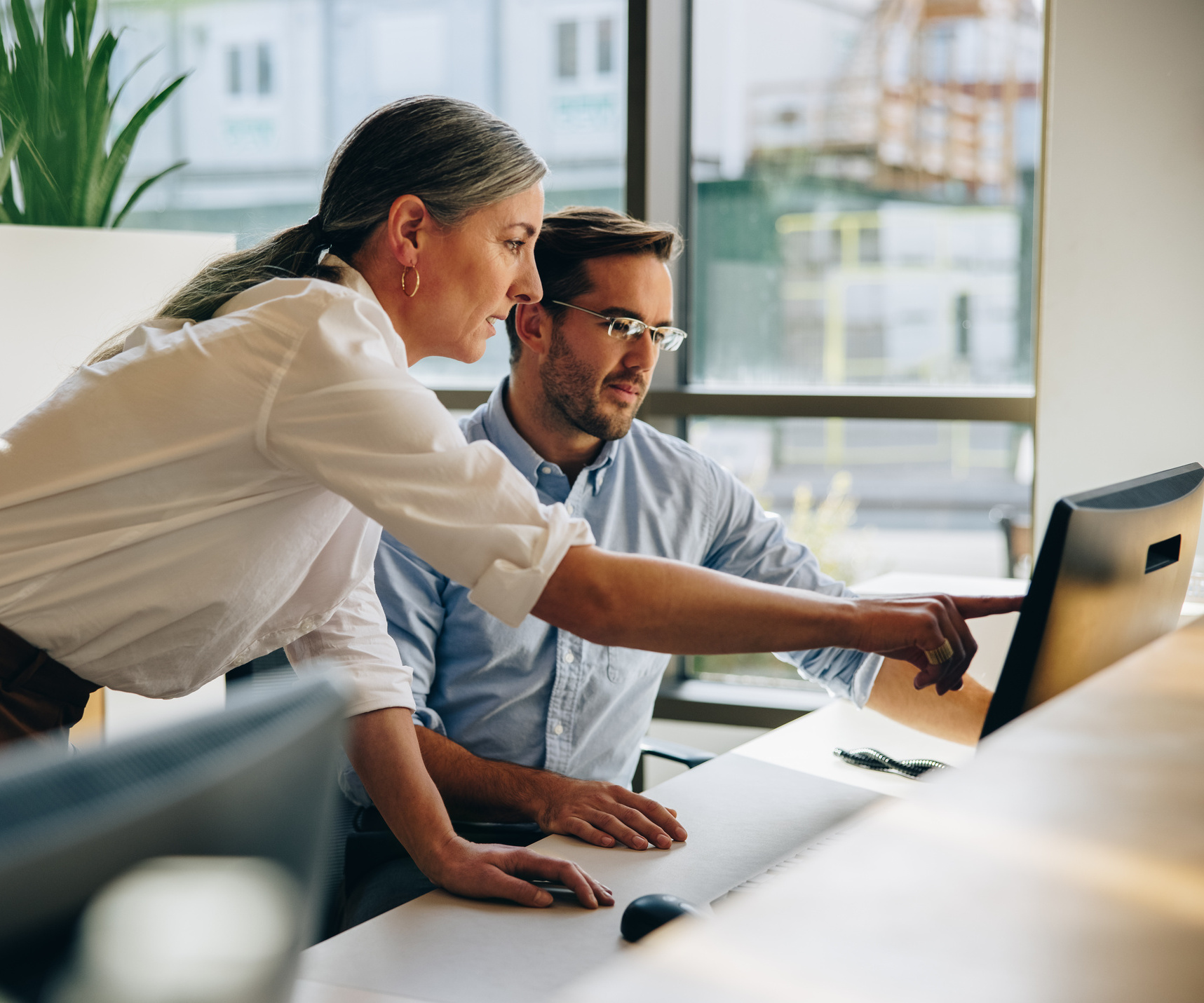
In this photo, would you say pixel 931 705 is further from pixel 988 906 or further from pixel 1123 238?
pixel 988 906

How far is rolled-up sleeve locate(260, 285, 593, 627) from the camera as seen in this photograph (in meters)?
0.99

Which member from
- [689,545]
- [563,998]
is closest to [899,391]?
[689,545]

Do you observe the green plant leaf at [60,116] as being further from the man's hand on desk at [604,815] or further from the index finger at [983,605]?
the index finger at [983,605]

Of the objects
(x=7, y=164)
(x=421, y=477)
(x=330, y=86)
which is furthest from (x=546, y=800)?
(x=330, y=86)

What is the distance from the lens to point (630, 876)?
121 centimetres

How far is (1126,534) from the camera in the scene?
94cm

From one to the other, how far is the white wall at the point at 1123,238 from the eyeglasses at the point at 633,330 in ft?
3.12

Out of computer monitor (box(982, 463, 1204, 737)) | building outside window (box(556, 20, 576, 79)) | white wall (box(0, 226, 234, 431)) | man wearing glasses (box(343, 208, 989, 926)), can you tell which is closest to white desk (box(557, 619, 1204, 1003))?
computer monitor (box(982, 463, 1204, 737))

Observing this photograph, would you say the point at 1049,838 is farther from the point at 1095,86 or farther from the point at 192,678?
the point at 1095,86

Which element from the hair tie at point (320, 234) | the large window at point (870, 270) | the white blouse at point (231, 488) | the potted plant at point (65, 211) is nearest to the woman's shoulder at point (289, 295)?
the white blouse at point (231, 488)

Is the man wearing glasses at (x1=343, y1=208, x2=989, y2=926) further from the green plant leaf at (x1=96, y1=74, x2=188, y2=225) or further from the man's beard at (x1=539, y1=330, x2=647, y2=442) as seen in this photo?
the green plant leaf at (x1=96, y1=74, x2=188, y2=225)

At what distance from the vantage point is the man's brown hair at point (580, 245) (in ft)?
6.23

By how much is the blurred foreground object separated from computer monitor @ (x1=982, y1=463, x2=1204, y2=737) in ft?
2.21

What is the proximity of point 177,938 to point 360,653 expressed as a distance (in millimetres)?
1117
